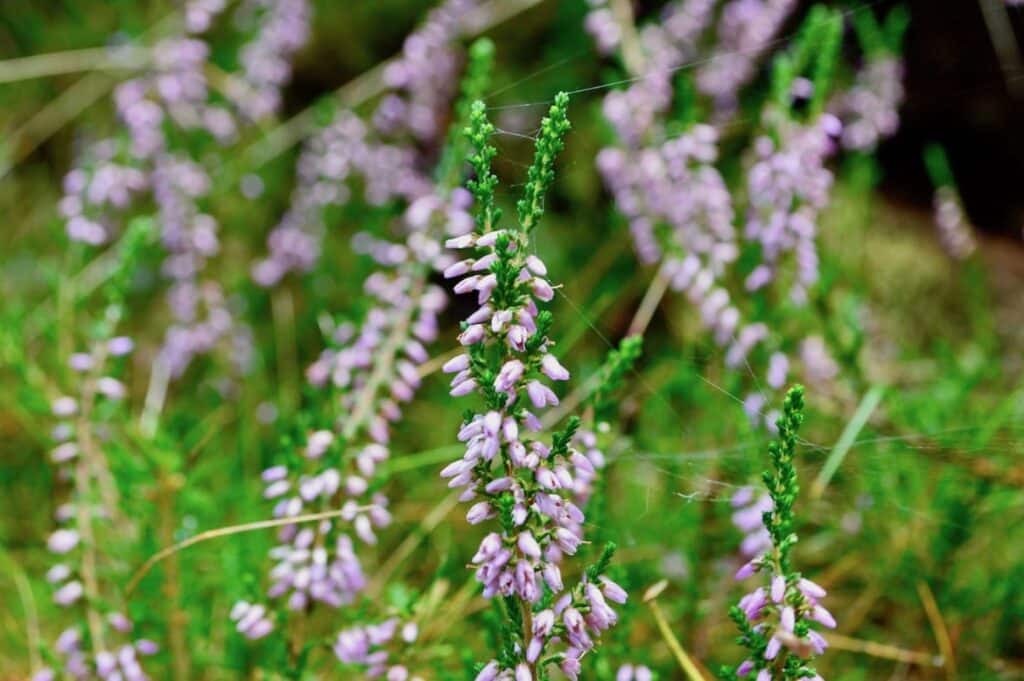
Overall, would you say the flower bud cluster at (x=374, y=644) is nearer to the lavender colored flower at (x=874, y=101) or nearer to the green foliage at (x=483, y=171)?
the green foliage at (x=483, y=171)

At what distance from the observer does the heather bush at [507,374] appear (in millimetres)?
1565

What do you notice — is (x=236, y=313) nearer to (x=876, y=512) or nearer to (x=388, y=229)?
(x=388, y=229)

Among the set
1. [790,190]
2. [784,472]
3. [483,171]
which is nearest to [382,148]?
[790,190]

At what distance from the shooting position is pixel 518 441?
1.37m

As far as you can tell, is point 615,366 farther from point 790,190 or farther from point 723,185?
point 723,185

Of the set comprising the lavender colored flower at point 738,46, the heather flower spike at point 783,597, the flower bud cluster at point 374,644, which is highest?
the lavender colored flower at point 738,46

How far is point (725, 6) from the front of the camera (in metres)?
4.55

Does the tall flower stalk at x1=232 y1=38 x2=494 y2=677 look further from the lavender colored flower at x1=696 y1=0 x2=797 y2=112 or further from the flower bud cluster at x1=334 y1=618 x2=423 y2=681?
the lavender colored flower at x1=696 y1=0 x2=797 y2=112

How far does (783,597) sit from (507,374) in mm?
506

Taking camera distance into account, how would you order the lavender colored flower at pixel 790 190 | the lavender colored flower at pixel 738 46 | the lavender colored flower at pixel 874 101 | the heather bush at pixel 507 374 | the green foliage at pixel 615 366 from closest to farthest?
1. the heather bush at pixel 507 374
2. the green foliage at pixel 615 366
3. the lavender colored flower at pixel 790 190
4. the lavender colored flower at pixel 874 101
5. the lavender colored flower at pixel 738 46

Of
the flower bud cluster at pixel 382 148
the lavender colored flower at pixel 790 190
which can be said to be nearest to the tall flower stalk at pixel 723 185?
the lavender colored flower at pixel 790 190

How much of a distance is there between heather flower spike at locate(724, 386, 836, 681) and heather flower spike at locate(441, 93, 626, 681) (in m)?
0.20

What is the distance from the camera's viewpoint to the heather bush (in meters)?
1.57

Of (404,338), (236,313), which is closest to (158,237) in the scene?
(236,313)
